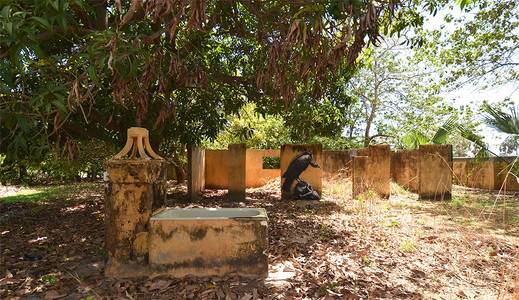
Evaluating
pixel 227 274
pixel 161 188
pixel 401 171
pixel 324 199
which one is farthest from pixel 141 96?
pixel 401 171

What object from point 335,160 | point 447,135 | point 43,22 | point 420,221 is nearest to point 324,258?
point 420,221

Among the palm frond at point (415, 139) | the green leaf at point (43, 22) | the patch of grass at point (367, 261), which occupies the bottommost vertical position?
the patch of grass at point (367, 261)

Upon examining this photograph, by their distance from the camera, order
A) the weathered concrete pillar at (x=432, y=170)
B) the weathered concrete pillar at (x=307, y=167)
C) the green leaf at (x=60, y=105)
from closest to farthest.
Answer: the green leaf at (x=60, y=105) < the weathered concrete pillar at (x=307, y=167) < the weathered concrete pillar at (x=432, y=170)

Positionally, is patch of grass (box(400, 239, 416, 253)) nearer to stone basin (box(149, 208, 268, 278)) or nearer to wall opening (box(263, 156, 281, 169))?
stone basin (box(149, 208, 268, 278))

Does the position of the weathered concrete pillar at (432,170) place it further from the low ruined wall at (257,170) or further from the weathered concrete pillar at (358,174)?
the low ruined wall at (257,170)

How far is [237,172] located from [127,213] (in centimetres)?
627

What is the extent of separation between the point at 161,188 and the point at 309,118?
17.2 feet

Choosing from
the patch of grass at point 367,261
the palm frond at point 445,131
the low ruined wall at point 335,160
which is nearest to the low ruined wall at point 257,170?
the low ruined wall at point 335,160

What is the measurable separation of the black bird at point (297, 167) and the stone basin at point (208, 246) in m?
6.33

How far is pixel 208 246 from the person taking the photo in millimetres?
4215

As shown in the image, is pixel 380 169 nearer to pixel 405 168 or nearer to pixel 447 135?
pixel 447 135

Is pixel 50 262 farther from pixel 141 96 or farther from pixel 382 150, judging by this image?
pixel 382 150

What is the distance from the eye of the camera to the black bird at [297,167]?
414 inches

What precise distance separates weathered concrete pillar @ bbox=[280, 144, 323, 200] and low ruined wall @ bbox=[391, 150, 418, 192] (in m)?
4.46
